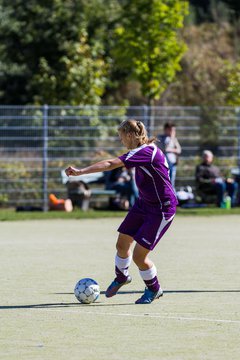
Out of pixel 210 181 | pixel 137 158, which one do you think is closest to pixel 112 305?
pixel 137 158

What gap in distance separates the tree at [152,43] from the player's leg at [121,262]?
1873 centimetres

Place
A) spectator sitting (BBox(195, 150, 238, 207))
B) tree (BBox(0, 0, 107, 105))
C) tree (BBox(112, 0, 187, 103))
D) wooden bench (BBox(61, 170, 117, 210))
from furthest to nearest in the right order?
1. tree (BBox(0, 0, 107, 105))
2. tree (BBox(112, 0, 187, 103))
3. spectator sitting (BBox(195, 150, 238, 207))
4. wooden bench (BBox(61, 170, 117, 210))

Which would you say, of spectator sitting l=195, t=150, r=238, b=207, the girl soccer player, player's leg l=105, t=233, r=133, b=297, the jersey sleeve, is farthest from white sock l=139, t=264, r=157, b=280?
spectator sitting l=195, t=150, r=238, b=207

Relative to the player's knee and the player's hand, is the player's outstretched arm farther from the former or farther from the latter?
the player's knee

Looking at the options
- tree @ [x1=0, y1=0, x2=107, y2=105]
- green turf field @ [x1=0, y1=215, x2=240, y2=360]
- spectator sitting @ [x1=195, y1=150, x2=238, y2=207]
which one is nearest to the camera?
green turf field @ [x1=0, y1=215, x2=240, y2=360]

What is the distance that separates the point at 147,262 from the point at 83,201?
13671mm

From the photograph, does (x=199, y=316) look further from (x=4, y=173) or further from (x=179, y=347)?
(x=4, y=173)

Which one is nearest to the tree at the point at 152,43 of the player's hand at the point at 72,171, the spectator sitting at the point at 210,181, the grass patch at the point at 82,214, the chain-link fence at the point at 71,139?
the chain-link fence at the point at 71,139

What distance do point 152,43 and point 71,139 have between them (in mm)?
5044

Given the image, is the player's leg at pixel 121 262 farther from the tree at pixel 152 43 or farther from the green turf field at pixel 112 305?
the tree at pixel 152 43

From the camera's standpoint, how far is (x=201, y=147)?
2648cm

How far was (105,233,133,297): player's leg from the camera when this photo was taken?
389 inches

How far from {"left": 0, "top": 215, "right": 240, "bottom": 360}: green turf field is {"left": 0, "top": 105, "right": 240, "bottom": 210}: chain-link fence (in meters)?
7.32

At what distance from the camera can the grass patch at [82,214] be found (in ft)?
69.8
